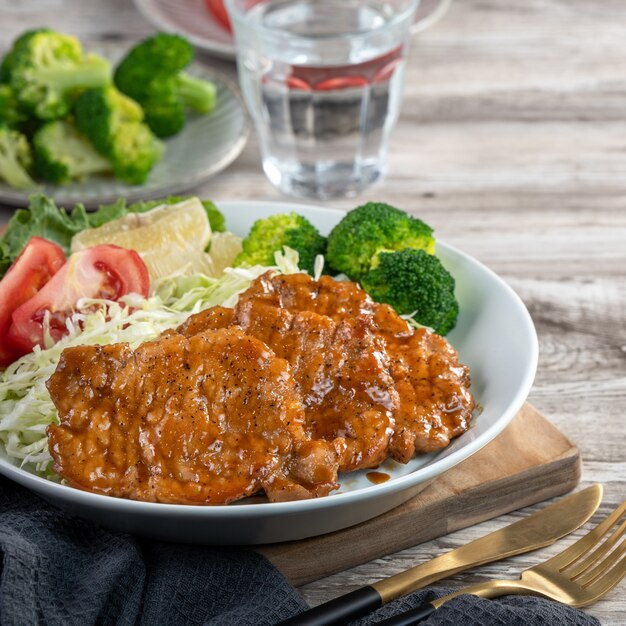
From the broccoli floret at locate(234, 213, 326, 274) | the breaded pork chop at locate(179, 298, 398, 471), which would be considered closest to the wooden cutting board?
the breaded pork chop at locate(179, 298, 398, 471)

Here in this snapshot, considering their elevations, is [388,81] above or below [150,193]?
above

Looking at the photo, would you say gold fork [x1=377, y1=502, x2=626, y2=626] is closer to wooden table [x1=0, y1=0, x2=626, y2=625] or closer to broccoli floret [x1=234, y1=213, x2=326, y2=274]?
wooden table [x1=0, y1=0, x2=626, y2=625]

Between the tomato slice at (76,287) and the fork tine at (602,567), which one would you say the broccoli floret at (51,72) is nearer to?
the tomato slice at (76,287)

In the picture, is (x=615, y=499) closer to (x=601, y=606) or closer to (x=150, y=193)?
(x=601, y=606)

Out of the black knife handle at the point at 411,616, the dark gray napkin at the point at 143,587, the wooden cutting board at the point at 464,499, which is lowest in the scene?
the wooden cutting board at the point at 464,499

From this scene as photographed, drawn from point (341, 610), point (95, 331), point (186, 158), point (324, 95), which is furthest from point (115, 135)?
point (341, 610)

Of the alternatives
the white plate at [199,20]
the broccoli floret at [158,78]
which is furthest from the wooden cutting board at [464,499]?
the white plate at [199,20]

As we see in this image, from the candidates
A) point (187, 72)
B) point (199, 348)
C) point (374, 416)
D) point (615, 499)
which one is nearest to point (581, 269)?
point (615, 499)
